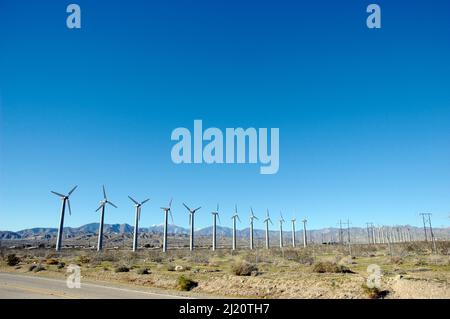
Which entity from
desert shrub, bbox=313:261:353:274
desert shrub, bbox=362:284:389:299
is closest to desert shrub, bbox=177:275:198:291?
desert shrub, bbox=362:284:389:299

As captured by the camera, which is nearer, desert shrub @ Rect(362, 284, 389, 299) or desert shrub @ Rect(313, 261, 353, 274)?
desert shrub @ Rect(362, 284, 389, 299)

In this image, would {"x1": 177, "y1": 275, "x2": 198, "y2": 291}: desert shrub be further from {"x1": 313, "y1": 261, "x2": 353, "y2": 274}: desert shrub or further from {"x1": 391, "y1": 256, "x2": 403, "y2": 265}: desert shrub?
{"x1": 391, "y1": 256, "x2": 403, "y2": 265}: desert shrub

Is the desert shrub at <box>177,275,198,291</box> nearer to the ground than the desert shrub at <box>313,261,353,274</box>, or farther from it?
nearer to the ground

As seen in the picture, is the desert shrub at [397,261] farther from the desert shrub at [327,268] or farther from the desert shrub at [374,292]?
the desert shrub at [374,292]

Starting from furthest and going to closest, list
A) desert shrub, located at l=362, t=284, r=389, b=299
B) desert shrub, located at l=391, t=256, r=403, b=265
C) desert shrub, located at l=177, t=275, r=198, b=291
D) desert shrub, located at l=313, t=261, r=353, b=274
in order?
desert shrub, located at l=391, t=256, r=403, b=265 → desert shrub, located at l=313, t=261, r=353, b=274 → desert shrub, located at l=177, t=275, r=198, b=291 → desert shrub, located at l=362, t=284, r=389, b=299

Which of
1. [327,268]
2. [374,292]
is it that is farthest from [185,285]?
[327,268]

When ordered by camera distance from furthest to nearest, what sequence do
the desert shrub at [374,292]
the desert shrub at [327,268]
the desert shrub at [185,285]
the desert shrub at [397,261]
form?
1. the desert shrub at [397,261]
2. the desert shrub at [327,268]
3. the desert shrub at [185,285]
4. the desert shrub at [374,292]

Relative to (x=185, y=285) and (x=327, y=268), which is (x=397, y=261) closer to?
(x=327, y=268)

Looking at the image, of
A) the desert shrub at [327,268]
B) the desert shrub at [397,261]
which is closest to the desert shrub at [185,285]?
the desert shrub at [327,268]
